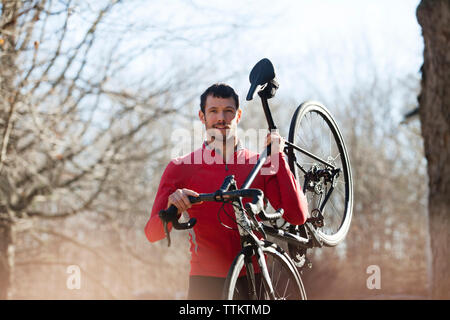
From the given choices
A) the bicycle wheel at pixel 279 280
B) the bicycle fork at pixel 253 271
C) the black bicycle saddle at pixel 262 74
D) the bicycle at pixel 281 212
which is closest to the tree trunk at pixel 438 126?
the bicycle at pixel 281 212

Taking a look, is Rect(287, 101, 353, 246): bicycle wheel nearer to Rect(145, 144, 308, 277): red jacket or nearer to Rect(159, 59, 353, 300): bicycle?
Rect(159, 59, 353, 300): bicycle

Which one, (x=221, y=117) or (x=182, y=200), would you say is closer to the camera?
(x=182, y=200)

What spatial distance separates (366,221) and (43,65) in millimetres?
10462

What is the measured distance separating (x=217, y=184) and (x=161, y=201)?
0.28 metres

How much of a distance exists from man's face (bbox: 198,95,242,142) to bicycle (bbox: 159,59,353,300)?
5.4 inches

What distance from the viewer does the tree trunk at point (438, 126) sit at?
16.9 feet

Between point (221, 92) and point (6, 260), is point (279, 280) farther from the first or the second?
point (6, 260)

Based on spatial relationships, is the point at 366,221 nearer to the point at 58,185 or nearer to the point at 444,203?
the point at 58,185

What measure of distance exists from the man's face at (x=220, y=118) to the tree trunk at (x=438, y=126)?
306 cm

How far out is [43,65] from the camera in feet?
21.3

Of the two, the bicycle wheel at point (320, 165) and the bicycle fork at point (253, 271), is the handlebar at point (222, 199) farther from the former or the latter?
the bicycle wheel at point (320, 165)

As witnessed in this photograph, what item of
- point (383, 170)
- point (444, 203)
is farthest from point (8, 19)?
point (383, 170)

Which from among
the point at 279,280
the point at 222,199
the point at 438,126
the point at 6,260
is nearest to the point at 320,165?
the point at 279,280

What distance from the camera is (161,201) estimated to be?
8.64 feet
